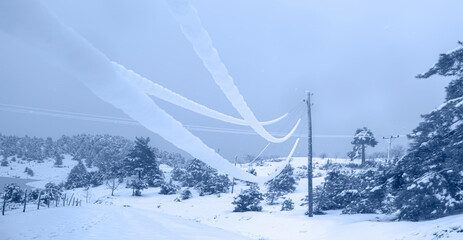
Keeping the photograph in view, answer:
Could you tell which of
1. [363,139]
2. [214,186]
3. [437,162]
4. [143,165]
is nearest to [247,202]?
[214,186]

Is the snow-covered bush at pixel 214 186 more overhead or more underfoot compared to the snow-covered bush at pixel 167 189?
more overhead

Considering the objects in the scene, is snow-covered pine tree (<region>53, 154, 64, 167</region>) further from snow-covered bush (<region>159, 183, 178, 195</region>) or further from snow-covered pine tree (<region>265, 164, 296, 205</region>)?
snow-covered pine tree (<region>265, 164, 296, 205</region>)

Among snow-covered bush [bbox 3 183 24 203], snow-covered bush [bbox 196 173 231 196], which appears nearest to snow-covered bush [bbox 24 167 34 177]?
snow-covered bush [bbox 196 173 231 196]

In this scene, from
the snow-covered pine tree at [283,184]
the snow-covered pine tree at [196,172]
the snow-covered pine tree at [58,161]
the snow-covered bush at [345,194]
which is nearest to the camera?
the snow-covered bush at [345,194]

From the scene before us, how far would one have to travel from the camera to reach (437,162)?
1185 centimetres

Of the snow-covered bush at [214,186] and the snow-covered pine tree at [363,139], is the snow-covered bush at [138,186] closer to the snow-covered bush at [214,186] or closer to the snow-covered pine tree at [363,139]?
the snow-covered bush at [214,186]

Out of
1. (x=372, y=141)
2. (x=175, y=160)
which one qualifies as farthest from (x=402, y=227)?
(x=175, y=160)

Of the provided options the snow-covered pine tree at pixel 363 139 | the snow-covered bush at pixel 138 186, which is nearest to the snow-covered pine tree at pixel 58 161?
the snow-covered bush at pixel 138 186

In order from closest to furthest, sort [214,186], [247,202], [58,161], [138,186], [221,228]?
[221,228]
[247,202]
[214,186]
[138,186]
[58,161]

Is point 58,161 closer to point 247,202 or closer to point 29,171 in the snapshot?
point 29,171

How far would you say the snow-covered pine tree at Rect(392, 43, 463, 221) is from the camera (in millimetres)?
11117

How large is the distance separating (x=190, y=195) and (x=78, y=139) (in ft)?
386

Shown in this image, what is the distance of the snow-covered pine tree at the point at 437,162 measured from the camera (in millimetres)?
11117

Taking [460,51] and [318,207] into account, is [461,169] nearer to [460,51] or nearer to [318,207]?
[460,51]
